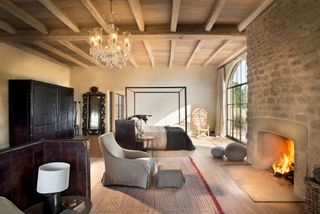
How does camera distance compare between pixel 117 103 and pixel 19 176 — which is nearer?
pixel 19 176

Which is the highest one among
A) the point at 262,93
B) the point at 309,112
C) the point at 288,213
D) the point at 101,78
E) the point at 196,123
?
the point at 101,78

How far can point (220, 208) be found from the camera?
3.00m

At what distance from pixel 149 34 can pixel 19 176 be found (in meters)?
3.89

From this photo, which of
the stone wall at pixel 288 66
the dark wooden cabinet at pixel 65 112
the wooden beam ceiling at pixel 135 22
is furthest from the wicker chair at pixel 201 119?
the dark wooden cabinet at pixel 65 112

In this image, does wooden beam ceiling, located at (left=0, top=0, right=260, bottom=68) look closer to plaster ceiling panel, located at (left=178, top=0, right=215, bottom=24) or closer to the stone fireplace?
plaster ceiling panel, located at (left=178, top=0, right=215, bottom=24)

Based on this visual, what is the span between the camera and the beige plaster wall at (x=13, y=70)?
5859 millimetres

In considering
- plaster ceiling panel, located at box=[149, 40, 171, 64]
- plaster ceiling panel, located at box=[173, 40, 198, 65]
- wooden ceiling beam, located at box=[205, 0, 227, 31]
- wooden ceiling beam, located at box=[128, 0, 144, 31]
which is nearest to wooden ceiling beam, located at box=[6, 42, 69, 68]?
plaster ceiling panel, located at box=[149, 40, 171, 64]

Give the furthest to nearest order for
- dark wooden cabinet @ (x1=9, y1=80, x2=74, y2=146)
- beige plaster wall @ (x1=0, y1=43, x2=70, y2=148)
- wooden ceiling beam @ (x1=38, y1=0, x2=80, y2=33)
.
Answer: dark wooden cabinet @ (x1=9, y1=80, x2=74, y2=146), beige plaster wall @ (x1=0, y1=43, x2=70, y2=148), wooden ceiling beam @ (x1=38, y1=0, x2=80, y2=33)

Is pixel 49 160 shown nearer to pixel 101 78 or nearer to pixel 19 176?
pixel 19 176

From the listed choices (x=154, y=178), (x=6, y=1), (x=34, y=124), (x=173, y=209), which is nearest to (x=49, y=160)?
(x=173, y=209)

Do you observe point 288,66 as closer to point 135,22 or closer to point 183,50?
point 135,22

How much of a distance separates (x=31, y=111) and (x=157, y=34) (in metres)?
3.78

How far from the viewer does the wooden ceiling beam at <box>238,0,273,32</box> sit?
396 centimetres

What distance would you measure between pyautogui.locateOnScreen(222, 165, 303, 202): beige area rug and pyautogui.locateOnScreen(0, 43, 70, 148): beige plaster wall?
5.42 metres
